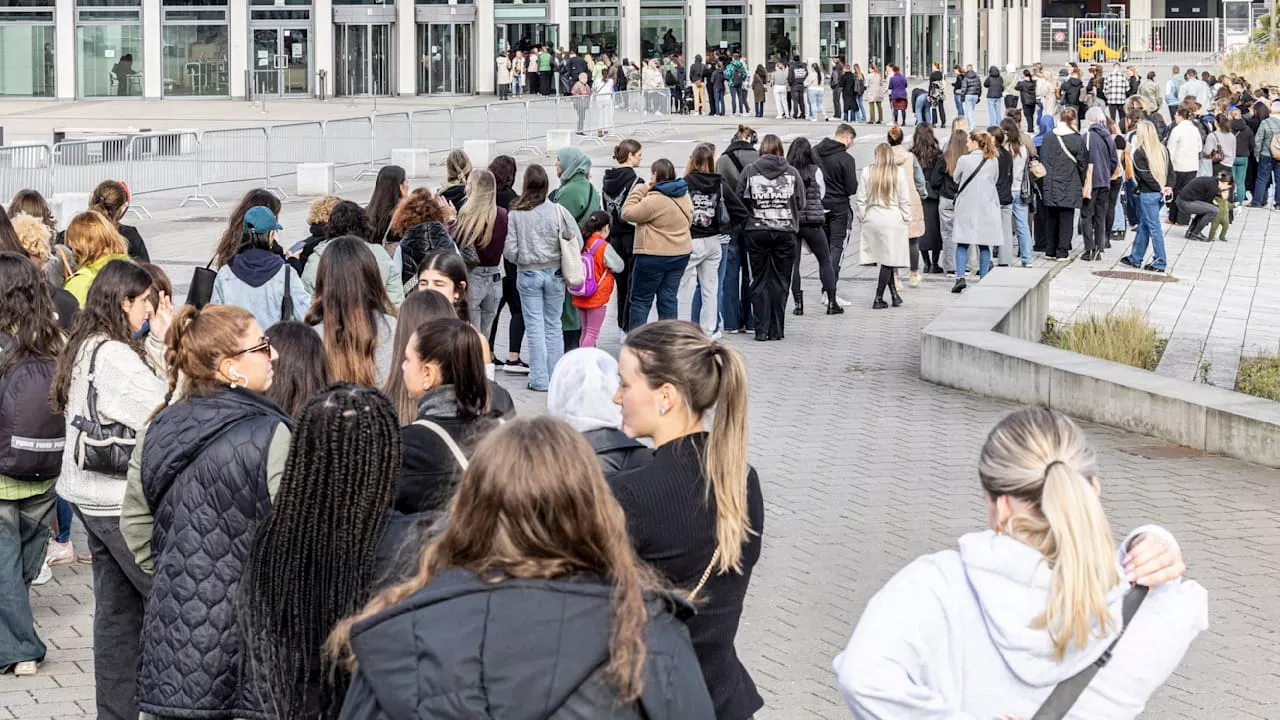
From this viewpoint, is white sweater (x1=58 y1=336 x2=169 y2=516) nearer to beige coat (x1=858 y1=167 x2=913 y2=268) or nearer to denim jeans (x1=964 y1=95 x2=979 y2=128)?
beige coat (x1=858 y1=167 x2=913 y2=268)

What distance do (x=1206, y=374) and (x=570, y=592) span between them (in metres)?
11.9

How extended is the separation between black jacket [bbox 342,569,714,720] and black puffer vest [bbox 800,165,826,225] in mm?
12704

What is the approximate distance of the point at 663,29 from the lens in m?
60.2

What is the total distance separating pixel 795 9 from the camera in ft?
200

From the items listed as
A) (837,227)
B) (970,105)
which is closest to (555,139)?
(970,105)

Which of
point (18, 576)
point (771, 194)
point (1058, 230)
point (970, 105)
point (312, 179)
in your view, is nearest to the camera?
point (18, 576)

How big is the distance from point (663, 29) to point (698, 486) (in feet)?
188

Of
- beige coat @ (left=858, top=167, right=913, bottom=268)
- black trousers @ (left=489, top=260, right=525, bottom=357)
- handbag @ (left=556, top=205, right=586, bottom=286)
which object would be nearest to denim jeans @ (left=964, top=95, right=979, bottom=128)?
beige coat @ (left=858, top=167, right=913, bottom=268)

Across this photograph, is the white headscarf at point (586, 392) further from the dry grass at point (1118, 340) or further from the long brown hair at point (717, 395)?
the dry grass at point (1118, 340)

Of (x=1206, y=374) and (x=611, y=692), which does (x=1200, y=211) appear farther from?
(x=611, y=692)

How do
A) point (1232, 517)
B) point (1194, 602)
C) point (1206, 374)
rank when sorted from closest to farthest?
1. point (1194, 602)
2. point (1232, 517)
3. point (1206, 374)

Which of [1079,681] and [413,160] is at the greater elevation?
[413,160]

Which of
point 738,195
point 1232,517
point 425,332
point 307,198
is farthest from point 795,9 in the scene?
point 425,332

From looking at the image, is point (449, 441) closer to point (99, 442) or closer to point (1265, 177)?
point (99, 442)
